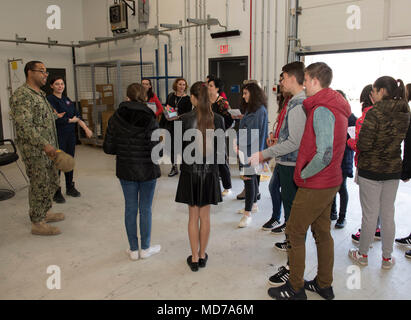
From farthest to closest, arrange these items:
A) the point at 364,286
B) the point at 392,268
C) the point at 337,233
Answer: the point at 337,233 → the point at 392,268 → the point at 364,286

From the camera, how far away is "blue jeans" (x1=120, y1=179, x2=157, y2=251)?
270 cm

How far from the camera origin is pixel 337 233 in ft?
11.2

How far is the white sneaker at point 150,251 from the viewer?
2.91m

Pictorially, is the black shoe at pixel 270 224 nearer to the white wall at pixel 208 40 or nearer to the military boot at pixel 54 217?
the military boot at pixel 54 217

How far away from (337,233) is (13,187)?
4540 mm

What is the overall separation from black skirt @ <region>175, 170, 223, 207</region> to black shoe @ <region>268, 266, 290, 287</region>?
2.33ft

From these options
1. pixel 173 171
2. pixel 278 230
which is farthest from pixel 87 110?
pixel 278 230

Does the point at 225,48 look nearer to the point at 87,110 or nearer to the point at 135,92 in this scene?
the point at 87,110

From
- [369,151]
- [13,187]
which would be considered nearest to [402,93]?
[369,151]

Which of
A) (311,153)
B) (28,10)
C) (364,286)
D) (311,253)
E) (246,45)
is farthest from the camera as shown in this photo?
(28,10)

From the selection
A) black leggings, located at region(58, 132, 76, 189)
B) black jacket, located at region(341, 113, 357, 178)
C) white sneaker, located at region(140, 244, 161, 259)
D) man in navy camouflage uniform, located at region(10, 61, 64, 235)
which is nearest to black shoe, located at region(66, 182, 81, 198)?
black leggings, located at region(58, 132, 76, 189)

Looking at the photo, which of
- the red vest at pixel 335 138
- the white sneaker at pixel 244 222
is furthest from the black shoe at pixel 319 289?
the white sneaker at pixel 244 222

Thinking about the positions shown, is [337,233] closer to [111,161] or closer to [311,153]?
[311,153]

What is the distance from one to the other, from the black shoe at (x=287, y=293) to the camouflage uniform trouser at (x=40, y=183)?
2.38 m
